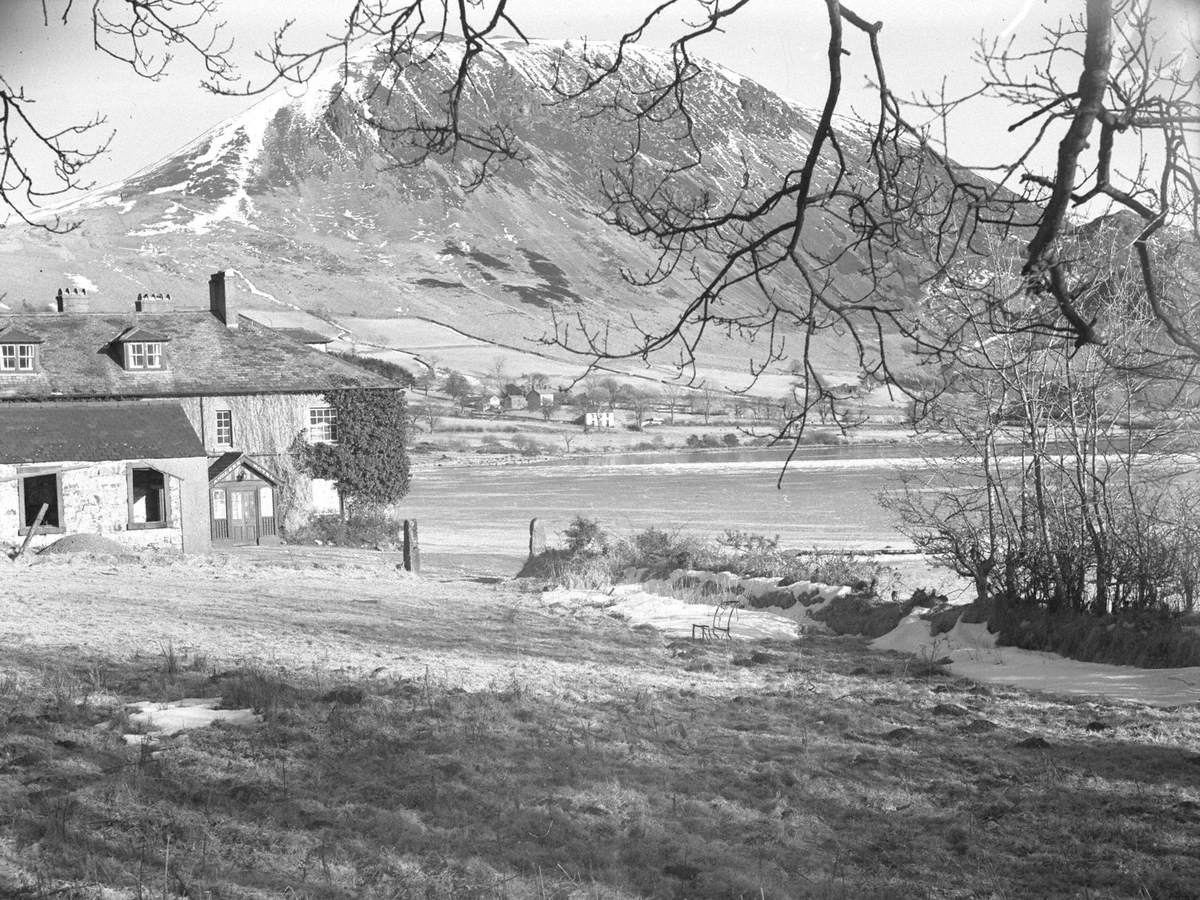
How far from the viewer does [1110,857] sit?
18.6 feet

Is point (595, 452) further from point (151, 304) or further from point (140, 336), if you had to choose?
point (140, 336)

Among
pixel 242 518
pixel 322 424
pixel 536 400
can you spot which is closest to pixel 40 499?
pixel 242 518

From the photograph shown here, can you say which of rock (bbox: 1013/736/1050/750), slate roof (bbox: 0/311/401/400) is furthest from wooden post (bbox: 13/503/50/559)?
rock (bbox: 1013/736/1050/750)

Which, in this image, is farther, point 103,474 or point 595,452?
point 595,452

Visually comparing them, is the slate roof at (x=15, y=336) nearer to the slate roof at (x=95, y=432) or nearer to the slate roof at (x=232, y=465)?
the slate roof at (x=95, y=432)

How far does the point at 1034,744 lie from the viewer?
7949 mm

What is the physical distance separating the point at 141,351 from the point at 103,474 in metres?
5.77

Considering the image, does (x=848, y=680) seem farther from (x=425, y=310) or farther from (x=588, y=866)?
(x=425, y=310)

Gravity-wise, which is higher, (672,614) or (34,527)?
(34,527)

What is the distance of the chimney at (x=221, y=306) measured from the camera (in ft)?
128

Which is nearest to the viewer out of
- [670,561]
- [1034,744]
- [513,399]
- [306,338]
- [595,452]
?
[1034,744]

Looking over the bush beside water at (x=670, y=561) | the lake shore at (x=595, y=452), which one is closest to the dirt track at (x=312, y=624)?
the bush beside water at (x=670, y=561)

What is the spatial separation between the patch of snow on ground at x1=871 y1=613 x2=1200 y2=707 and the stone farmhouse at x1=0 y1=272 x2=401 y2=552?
2269 centimetres

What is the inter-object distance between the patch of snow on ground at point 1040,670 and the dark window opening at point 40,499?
76.1 ft
